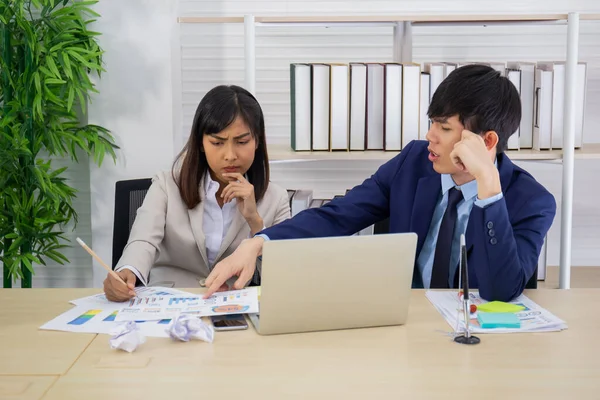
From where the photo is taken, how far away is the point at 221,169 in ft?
7.59

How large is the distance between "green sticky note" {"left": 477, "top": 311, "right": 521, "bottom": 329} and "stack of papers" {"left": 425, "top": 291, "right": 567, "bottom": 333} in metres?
Result: 0.01

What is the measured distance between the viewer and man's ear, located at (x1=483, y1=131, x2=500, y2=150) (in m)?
2.03

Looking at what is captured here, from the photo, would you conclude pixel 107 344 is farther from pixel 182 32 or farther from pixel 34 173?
pixel 182 32

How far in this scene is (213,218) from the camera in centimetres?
239

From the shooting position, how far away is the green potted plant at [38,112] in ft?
10.2

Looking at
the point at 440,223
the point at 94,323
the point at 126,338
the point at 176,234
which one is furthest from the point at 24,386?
the point at 440,223

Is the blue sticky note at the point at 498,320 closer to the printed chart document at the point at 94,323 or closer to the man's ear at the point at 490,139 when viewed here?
the man's ear at the point at 490,139

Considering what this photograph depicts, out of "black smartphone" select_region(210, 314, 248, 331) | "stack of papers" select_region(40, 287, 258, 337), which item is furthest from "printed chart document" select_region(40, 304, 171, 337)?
"black smartphone" select_region(210, 314, 248, 331)

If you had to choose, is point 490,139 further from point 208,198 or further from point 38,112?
point 38,112

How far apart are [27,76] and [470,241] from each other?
204 cm

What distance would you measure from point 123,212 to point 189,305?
739 mm

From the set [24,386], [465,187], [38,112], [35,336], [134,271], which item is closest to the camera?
[24,386]

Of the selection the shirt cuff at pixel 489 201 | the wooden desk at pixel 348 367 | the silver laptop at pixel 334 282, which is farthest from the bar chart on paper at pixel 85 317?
the shirt cuff at pixel 489 201

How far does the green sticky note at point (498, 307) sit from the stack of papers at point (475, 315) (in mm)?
13
